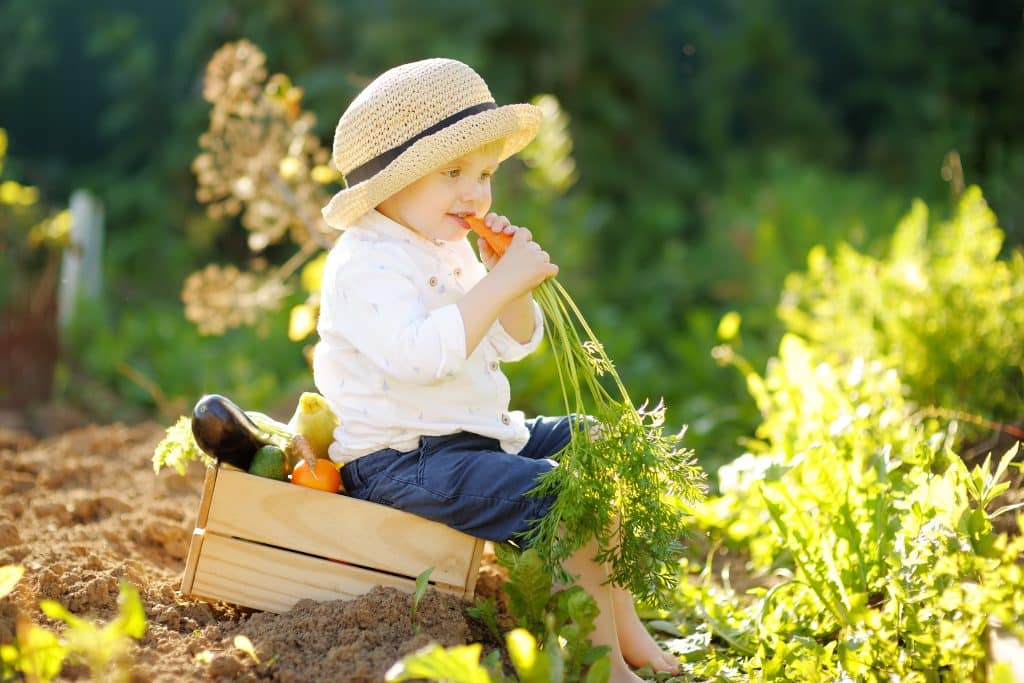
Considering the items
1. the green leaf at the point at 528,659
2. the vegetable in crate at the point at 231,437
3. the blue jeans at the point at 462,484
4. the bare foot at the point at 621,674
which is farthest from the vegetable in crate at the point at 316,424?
the green leaf at the point at 528,659

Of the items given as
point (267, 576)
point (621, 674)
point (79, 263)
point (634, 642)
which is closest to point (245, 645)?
point (267, 576)

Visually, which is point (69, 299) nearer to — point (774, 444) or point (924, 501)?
point (774, 444)

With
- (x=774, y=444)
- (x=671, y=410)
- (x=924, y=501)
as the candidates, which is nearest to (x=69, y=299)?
(x=671, y=410)

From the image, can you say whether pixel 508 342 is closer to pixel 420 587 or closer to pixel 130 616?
pixel 420 587

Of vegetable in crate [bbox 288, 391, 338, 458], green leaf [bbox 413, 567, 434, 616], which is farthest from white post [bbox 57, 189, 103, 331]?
green leaf [bbox 413, 567, 434, 616]

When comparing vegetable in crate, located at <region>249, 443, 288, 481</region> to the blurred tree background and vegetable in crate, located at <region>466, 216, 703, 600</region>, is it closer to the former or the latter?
vegetable in crate, located at <region>466, 216, 703, 600</region>

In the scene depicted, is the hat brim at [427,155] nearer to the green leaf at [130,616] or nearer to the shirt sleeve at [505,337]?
the shirt sleeve at [505,337]

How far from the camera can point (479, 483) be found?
2547mm

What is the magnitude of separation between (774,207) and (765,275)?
5.23 ft

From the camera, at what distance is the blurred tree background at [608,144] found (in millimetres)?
5852

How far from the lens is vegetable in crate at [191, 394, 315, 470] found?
2613 mm

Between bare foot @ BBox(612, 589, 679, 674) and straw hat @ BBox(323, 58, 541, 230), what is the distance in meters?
1.11

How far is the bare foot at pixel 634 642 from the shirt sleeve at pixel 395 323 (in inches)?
28.1

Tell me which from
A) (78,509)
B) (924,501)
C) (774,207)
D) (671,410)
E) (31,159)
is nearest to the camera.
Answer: (924,501)
